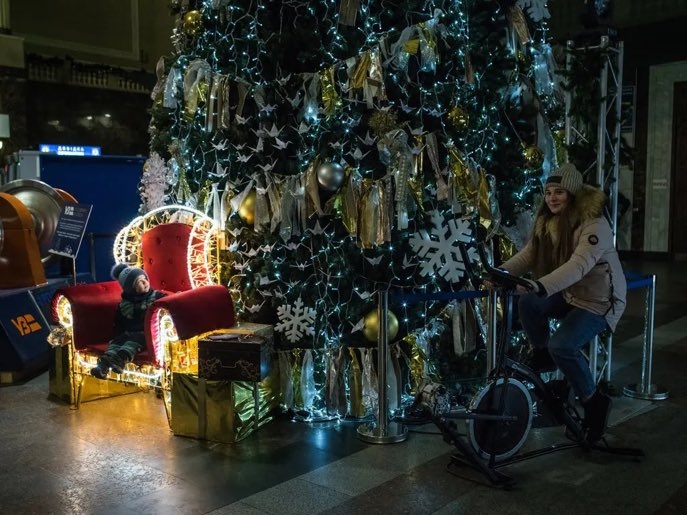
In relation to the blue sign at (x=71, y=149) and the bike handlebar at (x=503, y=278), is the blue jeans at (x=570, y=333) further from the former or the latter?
the blue sign at (x=71, y=149)

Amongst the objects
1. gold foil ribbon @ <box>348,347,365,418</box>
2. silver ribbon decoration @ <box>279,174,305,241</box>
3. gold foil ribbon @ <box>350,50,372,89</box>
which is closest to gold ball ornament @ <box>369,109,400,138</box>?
gold foil ribbon @ <box>350,50,372,89</box>

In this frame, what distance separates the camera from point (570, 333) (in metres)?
4.22

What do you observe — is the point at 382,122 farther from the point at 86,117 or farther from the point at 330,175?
the point at 86,117

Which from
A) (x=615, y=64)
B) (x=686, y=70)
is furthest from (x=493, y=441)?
(x=686, y=70)

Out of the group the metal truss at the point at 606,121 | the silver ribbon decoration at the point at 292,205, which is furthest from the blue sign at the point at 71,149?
the metal truss at the point at 606,121

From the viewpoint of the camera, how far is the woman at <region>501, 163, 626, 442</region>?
164 inches

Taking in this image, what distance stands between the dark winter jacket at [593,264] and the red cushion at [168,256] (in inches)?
115

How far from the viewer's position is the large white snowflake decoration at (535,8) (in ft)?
19.1

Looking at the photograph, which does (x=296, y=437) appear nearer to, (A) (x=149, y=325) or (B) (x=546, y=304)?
(A) (x=149, y=325)

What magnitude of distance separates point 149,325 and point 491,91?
314 cm

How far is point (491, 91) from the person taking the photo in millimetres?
5602

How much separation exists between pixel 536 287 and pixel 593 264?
0.45m

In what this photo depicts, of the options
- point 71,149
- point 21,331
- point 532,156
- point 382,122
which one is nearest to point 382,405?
point 382,122

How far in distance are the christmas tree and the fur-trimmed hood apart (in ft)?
3.20
